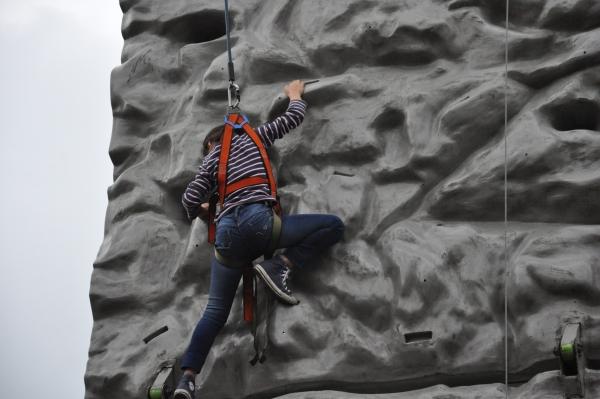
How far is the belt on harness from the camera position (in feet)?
21.0

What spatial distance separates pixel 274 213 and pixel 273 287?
345mm

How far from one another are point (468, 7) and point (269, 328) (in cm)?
188

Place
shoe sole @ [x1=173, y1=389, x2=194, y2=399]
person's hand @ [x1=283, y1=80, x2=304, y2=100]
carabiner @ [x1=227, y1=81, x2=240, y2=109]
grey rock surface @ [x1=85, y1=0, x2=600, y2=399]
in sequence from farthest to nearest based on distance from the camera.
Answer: person's hand @ [x1=283, y1=80, x2=304, y2=100] → carabiner @ [x1=227, y1=81, x2=240, y2=109] → shoe sole @ [x1=173, y1=389, x2=194, y2=399] → grey rock surface @ [x1=85, y1=0, x2=600, y2=399]

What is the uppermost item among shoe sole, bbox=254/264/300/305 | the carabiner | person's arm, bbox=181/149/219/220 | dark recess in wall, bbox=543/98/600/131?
the carabiner

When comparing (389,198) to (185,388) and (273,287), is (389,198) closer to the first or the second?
(273,287)

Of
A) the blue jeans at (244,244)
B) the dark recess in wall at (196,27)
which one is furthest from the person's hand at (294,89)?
the dark recess in wall at (196,27)

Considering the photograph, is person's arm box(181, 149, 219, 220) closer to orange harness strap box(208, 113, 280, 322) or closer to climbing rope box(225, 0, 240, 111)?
orange harness strap box(208, 113, 280, 322)

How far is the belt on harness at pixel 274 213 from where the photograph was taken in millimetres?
6414

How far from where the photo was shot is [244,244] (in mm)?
6418

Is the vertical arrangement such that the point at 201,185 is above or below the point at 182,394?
above

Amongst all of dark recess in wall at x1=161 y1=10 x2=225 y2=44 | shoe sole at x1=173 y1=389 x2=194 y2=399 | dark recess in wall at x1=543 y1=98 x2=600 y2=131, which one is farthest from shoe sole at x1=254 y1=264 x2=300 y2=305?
dark recess in wall at x1=161 y1=10 x2=225 y2=44

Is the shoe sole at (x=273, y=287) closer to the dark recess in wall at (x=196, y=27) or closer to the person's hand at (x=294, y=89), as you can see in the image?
the person's hand at (x=294, y=89)

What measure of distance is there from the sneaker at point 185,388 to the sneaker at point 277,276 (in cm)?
54

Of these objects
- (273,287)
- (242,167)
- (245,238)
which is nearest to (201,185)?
(242,167)
